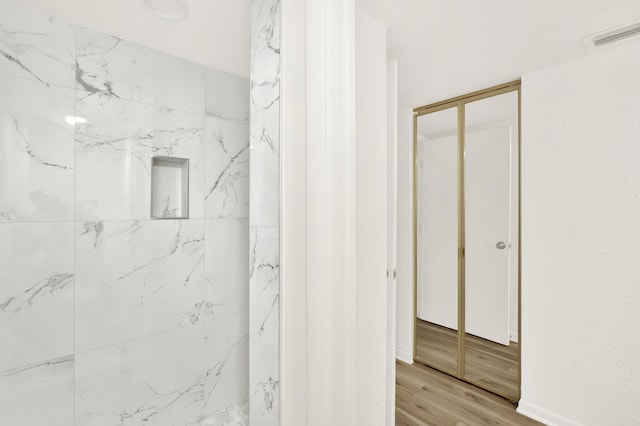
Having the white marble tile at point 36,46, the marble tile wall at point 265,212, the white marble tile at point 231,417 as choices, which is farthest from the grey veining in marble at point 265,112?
the white marble tile at point 231,417

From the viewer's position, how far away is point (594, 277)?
5.77 ft

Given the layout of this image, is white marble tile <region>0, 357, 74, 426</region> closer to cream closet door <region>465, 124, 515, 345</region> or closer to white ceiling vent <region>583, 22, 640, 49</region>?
cream closet door <region>465, 124, 515, 345</region>

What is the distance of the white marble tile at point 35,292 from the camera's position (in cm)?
122

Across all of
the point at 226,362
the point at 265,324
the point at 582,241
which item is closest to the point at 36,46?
the point at 265,324

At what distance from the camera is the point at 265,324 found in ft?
3.07

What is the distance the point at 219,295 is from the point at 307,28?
153 cm

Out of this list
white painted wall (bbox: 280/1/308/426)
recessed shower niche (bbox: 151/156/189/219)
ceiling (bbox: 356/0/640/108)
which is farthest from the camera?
recessed shower niche (bbox: 151/156/189/219)

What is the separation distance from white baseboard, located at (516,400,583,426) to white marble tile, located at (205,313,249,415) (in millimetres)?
1864

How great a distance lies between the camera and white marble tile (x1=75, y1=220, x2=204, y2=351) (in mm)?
1398

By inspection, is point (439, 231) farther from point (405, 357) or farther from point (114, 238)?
point (114, 238)

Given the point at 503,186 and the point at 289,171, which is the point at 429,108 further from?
the point at 289,171

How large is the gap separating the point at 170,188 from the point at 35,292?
0.74 m

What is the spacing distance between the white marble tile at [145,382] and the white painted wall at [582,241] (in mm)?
2166

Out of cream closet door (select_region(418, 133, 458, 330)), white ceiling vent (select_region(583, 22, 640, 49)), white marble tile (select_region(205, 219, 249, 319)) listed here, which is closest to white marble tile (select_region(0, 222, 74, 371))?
white marble tile (select_region(205, 219, 249, 319))
